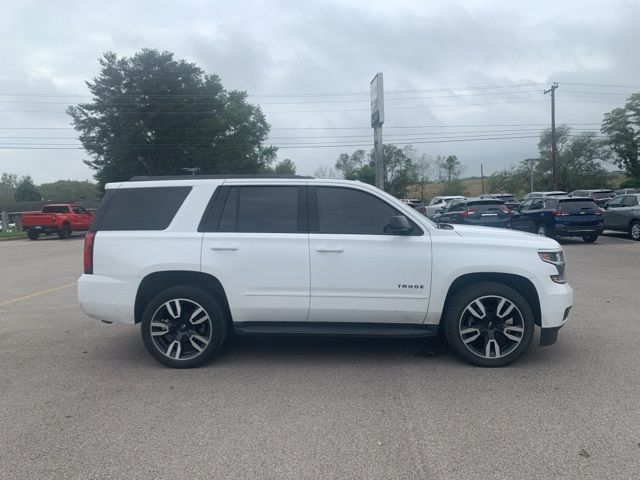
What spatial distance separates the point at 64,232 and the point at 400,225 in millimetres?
27271

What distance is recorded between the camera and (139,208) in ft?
18.9

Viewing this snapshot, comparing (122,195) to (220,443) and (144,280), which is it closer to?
(144,280)

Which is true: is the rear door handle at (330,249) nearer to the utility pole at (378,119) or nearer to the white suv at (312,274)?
the white suv at (312,274)

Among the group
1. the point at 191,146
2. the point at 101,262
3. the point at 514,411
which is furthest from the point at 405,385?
the point at 191,146

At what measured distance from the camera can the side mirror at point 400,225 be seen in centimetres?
532

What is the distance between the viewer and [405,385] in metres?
5.04

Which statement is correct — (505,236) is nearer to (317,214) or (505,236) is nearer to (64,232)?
(317,214)

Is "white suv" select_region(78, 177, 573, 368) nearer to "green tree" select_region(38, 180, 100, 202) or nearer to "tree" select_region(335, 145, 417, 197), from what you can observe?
"tree" select_region(335, 145, 417, 197)

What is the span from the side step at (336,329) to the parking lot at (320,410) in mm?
365

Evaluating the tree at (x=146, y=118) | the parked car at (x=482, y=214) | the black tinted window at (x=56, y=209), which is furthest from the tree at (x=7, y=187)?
the parked car at (x=482, y=214)

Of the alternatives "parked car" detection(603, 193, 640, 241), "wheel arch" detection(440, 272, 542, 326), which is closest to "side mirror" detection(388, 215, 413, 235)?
"wheel arch" detection(440, 272, 542, 326)

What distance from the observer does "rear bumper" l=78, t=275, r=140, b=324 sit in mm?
5559

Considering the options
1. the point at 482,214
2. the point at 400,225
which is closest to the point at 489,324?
the point at 400,225

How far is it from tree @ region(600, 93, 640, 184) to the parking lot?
64753mm
